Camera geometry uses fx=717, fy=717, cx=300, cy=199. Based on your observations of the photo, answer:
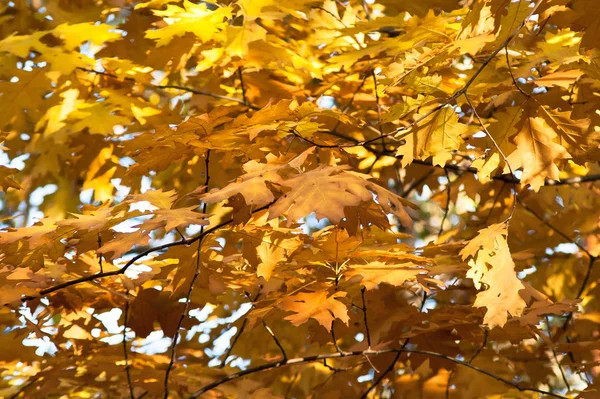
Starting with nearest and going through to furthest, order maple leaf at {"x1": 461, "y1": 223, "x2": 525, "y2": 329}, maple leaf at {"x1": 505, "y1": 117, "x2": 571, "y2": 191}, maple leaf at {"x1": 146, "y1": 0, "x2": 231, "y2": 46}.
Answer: maple leaf at {"x1": 461, "y1": 223, "x2": 525, "y2": 329}
maple leaf at {"x1": 505, "y1": 117, "x2": 571, "y2": 191}
maple leaf at {"x1": 146, "y1": 0, "x2": 231, "y2": 46}

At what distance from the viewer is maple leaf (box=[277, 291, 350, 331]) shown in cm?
162

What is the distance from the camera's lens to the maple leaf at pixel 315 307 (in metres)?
1.62

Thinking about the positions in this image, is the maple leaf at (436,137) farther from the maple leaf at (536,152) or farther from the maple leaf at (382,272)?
the maple leaf at (382,272)

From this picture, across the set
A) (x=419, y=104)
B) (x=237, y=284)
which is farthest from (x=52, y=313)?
(x=419, y=104)

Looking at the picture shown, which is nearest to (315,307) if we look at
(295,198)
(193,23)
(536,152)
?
(295,198)

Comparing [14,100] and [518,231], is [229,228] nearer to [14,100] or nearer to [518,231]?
[14,100]

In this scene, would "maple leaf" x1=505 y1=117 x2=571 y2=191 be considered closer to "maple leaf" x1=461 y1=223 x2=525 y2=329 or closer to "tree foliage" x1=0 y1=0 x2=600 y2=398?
"tree foliage" x1=0 y1=0 x2=600 y2=398

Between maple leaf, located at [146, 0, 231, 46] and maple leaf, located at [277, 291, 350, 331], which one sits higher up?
maple leaf, located at [146, 0, 231, 46]

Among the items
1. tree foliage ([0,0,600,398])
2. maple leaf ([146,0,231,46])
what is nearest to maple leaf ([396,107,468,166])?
tree foliage ([0,0,600,398])

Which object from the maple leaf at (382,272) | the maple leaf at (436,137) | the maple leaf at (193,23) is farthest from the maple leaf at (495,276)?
the maple leaf at (193,23)

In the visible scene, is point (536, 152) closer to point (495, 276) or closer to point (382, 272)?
point (495, 276)

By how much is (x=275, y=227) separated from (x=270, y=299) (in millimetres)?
180

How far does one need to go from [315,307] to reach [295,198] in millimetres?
383

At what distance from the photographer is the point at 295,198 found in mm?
1401
